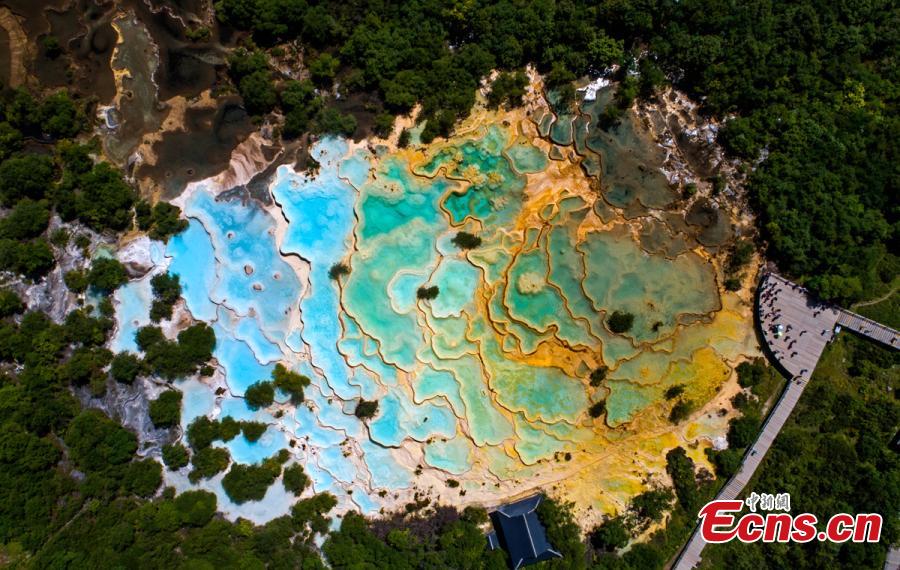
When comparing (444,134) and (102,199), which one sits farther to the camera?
(444,134)

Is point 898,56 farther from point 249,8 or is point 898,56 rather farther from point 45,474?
point 45,474

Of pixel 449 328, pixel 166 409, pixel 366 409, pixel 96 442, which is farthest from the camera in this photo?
pixel 449 328

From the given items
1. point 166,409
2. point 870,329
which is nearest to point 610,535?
point 870,329

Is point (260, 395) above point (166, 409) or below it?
above

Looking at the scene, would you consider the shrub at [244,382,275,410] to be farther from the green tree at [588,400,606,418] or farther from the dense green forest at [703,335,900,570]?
the dense green forest at [703,335,900,570]

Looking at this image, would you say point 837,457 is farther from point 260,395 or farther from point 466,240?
point 260,395

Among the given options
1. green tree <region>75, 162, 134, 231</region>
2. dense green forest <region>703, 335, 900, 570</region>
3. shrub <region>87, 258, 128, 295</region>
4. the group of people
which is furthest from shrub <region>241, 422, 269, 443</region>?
the group of people

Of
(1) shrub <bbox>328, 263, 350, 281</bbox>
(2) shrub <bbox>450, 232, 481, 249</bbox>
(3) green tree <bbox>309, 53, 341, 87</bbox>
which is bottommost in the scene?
(1) shrub <bbox>328, 263, 350, 281</bbox>

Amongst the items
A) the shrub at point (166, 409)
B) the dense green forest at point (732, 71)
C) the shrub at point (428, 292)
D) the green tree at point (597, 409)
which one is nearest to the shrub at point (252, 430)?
the shrub at point (166, 409)
